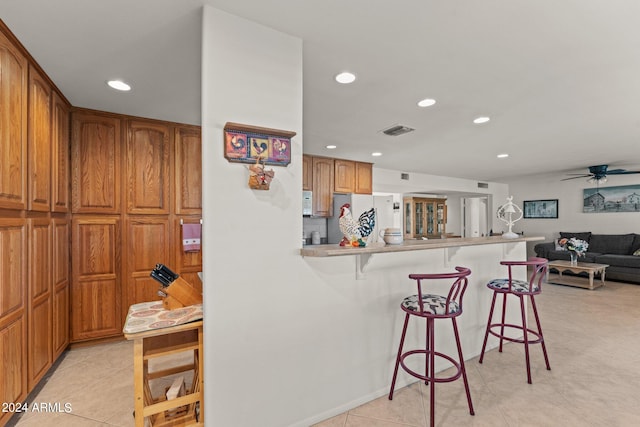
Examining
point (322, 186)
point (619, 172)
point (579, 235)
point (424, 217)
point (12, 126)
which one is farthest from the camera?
point (424, 217)

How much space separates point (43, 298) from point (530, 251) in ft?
A: 31.0

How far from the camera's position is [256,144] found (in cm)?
163

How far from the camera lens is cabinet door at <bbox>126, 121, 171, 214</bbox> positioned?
3.05 m

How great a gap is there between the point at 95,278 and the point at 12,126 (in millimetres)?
1637

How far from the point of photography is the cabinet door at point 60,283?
8.10ft

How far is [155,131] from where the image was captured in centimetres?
315

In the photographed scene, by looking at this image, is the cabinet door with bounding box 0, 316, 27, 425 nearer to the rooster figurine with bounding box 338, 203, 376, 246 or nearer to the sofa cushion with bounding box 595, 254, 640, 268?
the rooster figurine with bounding box 338, 203, 376, 246

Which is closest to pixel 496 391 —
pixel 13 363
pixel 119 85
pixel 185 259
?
pixel 185 259

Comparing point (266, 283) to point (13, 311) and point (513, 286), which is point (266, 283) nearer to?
point (13, 311)

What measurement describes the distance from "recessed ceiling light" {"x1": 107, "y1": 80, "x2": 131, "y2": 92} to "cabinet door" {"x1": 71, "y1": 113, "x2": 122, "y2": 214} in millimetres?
675

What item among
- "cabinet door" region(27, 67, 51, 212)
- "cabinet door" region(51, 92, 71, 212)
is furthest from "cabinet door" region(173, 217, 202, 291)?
"cabinet door" region(27, 67, 51, 212)

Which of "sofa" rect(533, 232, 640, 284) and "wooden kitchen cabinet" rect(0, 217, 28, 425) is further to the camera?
"sofa" rect(533, 232, 640, 284)

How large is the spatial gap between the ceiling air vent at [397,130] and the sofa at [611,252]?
5447mm

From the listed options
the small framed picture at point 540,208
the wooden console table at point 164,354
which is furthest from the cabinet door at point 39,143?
the small framed picture at point 540,208
